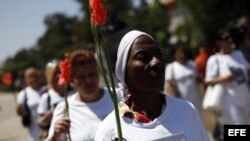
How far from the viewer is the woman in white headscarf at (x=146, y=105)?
7.45 feet

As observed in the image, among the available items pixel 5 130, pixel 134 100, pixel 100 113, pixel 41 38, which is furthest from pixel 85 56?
pixel 41 38

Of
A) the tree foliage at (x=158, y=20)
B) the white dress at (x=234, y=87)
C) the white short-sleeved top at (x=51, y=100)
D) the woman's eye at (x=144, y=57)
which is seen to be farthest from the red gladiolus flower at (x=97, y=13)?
the white dress at (x=234, y=87)

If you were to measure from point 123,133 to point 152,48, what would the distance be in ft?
1.32

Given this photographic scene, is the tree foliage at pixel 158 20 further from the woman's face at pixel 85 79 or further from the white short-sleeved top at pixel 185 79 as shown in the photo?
the woman's face at pixel 85 79

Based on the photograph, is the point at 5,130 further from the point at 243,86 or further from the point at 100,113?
the point at 100,113

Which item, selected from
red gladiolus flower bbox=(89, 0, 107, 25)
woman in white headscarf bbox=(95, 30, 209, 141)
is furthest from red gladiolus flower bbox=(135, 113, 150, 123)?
red gladiolus flower bbox=(89, 0, 107, 25)

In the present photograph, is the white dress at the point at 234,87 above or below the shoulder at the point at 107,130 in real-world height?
below

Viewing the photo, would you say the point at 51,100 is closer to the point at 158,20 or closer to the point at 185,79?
the point at 185,79

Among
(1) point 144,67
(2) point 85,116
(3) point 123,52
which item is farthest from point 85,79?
(1) point 144,67

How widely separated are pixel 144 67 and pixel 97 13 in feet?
1.42

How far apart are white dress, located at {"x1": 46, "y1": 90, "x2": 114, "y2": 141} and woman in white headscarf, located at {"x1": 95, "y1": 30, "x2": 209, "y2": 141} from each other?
4.15ft

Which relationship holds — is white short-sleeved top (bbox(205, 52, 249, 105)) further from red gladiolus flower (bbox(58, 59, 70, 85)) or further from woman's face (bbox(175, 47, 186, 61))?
red gladiolus flower (bbox(58, 59, 70, 85))

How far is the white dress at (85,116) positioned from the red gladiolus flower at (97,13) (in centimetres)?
180

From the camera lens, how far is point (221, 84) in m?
6.69
